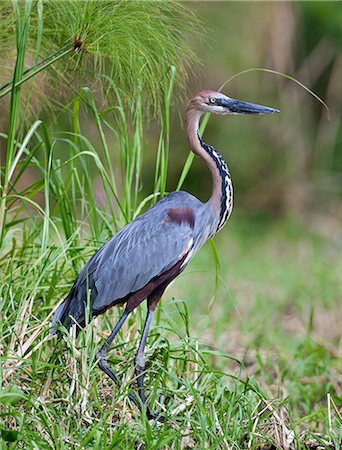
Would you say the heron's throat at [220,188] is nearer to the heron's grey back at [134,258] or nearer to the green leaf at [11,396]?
the heron's grey back at [134,258]

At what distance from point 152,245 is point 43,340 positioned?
487mm

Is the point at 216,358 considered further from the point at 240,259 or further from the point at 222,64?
the point at 222,64

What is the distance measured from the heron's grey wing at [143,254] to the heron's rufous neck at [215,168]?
0.11m

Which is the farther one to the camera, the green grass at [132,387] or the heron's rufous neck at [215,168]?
the heron's rufous neck at [215,168]

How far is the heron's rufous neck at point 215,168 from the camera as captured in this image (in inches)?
116

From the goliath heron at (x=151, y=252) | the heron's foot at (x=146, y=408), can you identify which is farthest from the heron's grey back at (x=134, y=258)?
the heron's foot at (x=146, y=408)

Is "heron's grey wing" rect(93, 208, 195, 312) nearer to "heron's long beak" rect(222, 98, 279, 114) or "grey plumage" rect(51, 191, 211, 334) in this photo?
"grey plumage" rect(51, 191, 211, 334)

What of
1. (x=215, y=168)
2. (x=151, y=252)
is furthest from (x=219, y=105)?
(x=151, y=252)

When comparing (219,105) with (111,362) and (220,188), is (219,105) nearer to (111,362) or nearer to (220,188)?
(220,188)

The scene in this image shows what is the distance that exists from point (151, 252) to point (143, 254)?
0.03 metres

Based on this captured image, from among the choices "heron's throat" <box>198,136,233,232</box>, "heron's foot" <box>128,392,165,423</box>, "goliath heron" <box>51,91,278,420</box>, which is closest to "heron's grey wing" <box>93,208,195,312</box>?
"goliath heron" <box>51,91,278,420</box>

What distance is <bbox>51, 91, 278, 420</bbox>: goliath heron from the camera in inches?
113

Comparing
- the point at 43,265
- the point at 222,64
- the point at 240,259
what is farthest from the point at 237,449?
the point at 222,64

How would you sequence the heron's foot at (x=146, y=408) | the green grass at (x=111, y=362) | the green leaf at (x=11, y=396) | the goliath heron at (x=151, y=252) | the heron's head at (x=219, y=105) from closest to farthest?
the green leaf at (x=11, y=396)
the green grass at (x=111, y=362)
the heron's foot at (x=146, y=408)
the goliath heron at (x=151, y=252)
the heron's head at (x=219, y=105)
